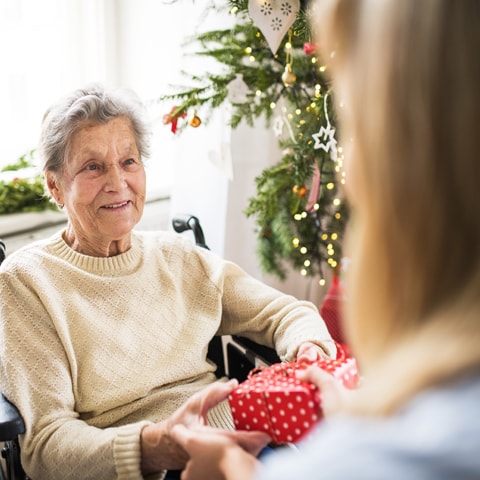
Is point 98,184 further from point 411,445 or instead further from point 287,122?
point 411,445

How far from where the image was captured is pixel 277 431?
1.14m

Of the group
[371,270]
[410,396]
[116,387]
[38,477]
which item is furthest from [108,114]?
[410,396]

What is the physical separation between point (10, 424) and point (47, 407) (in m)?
0.13

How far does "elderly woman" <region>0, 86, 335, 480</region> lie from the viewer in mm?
1332

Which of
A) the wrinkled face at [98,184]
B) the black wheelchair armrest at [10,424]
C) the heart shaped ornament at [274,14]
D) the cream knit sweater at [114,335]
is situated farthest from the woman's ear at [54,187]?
the heart shaped ornament at [274,14]

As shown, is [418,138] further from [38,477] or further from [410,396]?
[38,477]

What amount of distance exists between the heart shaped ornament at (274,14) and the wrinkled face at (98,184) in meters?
0.46

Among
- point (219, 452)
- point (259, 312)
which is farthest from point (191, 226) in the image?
point (219, 452)

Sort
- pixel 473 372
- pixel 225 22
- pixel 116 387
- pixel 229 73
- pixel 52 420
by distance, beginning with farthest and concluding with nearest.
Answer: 1. pixel 225 22
2. pixel 229 73
3. pixel 116 387
4. pixel 52 420
5. pixel 473 372

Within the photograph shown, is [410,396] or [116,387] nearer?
[410,396]

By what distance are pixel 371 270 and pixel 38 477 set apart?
3.18 ft

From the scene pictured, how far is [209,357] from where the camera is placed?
5.97 ft

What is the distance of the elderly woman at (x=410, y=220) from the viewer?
642mm

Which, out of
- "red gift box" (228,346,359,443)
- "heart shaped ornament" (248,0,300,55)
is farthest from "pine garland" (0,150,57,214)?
Result: "red gift box" (228,346,359,443)
